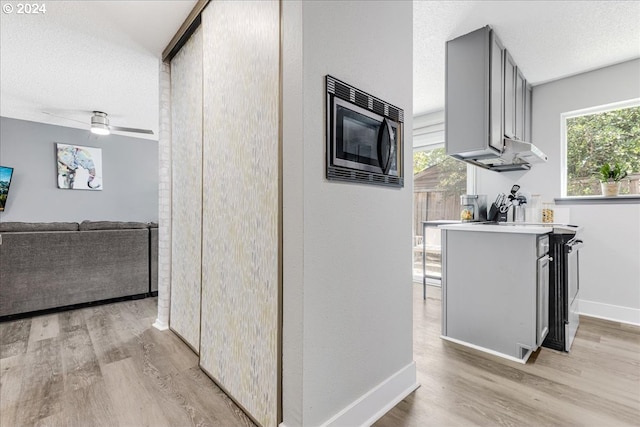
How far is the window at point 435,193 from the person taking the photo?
4250 mm

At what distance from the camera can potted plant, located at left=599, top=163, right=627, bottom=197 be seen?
2.87 m

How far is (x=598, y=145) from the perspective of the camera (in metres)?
3.09

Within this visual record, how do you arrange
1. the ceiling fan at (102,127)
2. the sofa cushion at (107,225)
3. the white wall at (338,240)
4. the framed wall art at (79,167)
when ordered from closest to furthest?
the white wall at (338,240) < the sofa cushion at (107,225) < the ceiling fan at (102,127) < the framed wall art at (79,167)

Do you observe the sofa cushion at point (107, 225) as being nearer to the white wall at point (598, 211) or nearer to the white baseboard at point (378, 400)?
the white baseboard at point (378, 400)

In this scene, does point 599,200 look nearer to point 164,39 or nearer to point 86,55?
point 164,39

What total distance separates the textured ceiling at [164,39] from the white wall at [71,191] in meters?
1.51

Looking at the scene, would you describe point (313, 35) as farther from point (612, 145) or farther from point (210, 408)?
point (612, 145)

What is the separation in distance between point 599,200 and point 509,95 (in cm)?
145

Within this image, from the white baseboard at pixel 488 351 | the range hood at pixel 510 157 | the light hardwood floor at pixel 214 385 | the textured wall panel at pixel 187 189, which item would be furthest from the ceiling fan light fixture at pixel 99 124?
the white baseboard at pixel 488 351

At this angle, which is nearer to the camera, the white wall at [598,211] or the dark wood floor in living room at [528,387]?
the dark wood floor in living room at [528,387]

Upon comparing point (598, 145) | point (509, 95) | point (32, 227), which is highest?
point (509, 95)

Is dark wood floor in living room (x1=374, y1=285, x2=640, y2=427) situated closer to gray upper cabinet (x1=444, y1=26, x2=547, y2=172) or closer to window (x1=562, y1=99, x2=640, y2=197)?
window (x1=562, y1=99, x2=640, y2=197)

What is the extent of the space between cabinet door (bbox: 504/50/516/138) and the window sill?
1024 millimetres

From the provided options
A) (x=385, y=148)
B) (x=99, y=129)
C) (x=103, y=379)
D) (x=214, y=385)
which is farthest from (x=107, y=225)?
(x=385, y=148)
